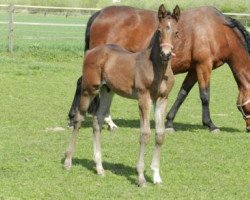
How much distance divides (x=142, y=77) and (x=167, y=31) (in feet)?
2.25

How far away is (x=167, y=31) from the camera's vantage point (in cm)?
667

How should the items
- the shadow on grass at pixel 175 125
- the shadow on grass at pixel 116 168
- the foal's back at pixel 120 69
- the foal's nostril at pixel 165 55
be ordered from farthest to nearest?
the shadow on grass at pixel 175 125 < the shadow on grass at pixel 116 168 < the foal's back at pixel 120 69 < the foal's nostril at pixel 165 55

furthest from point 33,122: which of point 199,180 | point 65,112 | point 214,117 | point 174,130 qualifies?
point 199,180

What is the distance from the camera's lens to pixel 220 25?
11219mm

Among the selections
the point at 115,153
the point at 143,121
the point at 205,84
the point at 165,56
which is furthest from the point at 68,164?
the point at 205,84

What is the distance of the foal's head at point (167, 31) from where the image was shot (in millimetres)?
6582

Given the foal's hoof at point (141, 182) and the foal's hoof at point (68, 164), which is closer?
the foal's hoof at point (141, 182)

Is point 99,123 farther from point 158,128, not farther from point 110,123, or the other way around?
point 110,123

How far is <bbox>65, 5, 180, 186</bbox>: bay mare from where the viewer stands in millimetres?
6789

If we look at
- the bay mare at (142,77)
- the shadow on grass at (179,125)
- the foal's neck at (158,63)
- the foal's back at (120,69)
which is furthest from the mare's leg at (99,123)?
the shadow on grass at (179,125)

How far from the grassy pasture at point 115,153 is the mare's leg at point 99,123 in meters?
0.17

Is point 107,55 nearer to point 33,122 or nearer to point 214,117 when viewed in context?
point 33,122

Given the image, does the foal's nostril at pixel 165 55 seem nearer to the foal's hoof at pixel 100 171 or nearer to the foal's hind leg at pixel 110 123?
the foal's hoof at pixel 100 171

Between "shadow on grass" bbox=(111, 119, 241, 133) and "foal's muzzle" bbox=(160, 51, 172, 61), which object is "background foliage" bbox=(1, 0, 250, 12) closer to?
"shadow on grass" bbox=(111, 119, 241, 133)
